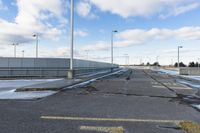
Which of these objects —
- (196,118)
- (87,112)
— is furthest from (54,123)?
(196,118)

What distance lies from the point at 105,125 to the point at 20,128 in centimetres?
206

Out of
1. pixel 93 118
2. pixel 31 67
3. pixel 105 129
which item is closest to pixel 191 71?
pixel 31 67

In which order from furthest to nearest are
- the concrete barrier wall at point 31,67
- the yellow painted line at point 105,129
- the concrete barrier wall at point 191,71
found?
the concrete barrier wall at point 191,71, the concrete barrier wall at point 31,67, the yellow painted line at point 105,129

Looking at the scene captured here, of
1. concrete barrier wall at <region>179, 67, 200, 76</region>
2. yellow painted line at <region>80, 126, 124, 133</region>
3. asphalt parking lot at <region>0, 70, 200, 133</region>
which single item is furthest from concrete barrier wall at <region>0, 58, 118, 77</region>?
yellow painted line at <region>80, 126, 124, 133</region>

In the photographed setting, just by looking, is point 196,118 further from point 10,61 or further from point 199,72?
point 199,72

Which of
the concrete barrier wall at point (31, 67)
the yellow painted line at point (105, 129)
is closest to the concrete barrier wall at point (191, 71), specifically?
the concrete barrier wall at point (31, 67)

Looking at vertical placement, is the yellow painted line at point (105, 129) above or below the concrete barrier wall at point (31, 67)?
below

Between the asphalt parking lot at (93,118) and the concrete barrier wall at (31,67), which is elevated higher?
the concrete barrier wall at (31,67)

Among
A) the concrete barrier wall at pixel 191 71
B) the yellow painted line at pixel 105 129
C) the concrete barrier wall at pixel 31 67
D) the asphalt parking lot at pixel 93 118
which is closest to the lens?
the yellow painted line at pixel 105 129

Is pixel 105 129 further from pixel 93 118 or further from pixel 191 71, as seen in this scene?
pixel 191 71

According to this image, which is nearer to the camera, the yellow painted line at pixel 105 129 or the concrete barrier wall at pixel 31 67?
the yellow painted line at pixel 105 129

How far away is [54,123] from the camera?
25.7 ft

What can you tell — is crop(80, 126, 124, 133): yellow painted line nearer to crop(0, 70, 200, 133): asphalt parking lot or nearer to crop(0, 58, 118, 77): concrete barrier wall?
crop(0, 70, 200, 133): asphalt parking lot

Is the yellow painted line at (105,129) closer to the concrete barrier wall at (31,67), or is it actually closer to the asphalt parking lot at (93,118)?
the asphalt parking lot at (93,118)
